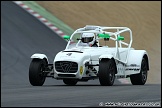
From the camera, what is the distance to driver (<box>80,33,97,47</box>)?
1895 cm

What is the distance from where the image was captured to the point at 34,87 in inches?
655

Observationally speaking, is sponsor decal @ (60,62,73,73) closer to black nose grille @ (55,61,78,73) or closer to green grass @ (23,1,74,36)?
black nose grille @ (55,61,78,73)

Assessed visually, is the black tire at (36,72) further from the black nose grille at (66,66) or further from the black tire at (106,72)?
the black tire at (106,72)

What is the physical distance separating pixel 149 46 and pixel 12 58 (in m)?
9.79

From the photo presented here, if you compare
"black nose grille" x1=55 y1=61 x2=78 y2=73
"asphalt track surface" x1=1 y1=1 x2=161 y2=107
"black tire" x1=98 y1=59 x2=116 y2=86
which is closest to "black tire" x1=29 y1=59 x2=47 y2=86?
"asphalt track surface" x1=1 y1=1 x2=161 y2=107

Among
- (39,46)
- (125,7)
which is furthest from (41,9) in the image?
(39,46)

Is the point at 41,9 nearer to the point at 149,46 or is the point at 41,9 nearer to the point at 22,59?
the point at 149,46

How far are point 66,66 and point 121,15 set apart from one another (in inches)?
791

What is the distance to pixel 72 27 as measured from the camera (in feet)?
110

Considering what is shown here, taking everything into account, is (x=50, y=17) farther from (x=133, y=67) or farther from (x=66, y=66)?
(x=66, y=66)

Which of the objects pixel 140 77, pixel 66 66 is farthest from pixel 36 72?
pixel 140 77

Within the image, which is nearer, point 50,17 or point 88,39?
point 88,39

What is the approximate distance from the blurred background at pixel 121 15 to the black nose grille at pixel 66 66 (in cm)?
1365

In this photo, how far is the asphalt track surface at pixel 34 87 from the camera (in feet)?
38.7
